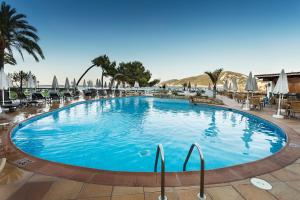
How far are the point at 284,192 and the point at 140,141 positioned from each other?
4.59m

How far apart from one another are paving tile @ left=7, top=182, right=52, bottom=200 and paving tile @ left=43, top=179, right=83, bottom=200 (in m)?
0.08

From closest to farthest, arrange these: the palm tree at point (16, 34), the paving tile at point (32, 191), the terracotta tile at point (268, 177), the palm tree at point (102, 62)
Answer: the paving tile at point (32, 191) < the terracotta tile at point (268, 177) < the palm tree at point (16, 34) < the palm tree at point (102, 62)

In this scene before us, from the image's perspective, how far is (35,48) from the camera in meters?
12.2

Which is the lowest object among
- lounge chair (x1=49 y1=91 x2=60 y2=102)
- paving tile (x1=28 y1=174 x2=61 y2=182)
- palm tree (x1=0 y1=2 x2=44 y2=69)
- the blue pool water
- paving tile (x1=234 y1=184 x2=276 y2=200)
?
the blue pool water

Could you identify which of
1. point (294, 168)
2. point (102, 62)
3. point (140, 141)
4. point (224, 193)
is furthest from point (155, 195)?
point (102, 62)

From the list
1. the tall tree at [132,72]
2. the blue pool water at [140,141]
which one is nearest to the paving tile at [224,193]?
the blue pool water at [140,141]

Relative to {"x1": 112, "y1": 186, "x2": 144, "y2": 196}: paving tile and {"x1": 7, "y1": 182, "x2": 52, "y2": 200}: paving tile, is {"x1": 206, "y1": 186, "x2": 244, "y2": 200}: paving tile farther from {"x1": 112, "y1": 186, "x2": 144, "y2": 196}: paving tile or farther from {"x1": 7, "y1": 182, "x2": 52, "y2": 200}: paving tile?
{"x1": 7, "y1": 182, "x2": 52, "y2": 200}: paving tile

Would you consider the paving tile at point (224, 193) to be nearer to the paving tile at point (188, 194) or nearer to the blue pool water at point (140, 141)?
the paving tile at point (188, 194)

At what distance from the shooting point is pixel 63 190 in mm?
2396

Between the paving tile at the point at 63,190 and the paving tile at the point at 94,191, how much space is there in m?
0.08

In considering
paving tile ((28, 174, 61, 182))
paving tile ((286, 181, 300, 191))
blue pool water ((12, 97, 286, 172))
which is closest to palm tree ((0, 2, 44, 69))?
→ blue pool water ((12, 97, 286, 172))

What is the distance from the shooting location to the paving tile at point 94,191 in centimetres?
228

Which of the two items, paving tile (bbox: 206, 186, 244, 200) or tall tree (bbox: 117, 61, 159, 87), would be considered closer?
paving tile (bbox: 206, 186, 244, 200)

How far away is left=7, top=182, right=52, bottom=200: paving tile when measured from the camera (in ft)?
7.31
